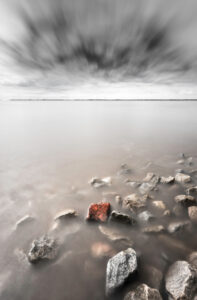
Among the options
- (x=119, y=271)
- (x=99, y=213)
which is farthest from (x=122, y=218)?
(x=119, y=271)

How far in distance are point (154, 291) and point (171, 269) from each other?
644 mm

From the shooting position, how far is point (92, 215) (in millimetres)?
4297

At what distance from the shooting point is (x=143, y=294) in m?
A: 2.41

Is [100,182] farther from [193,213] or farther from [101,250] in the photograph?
[193,213]

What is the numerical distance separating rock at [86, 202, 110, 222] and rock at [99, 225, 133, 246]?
0.26 m

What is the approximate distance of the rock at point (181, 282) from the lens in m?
2.35

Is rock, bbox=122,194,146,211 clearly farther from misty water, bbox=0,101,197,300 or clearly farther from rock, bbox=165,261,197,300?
rock, bbox=165,261,197,300

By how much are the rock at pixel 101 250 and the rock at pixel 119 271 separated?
0.52 meters

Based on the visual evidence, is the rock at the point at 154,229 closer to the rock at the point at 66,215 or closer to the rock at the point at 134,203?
the rock at the point at 134,203

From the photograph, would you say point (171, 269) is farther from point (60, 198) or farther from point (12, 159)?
point (12, 159)

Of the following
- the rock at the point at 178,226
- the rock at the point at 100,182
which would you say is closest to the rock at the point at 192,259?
the rock at the point at 178,226

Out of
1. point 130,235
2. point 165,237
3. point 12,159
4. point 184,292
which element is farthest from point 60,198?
point 12,159

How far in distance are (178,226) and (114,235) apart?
1720mm

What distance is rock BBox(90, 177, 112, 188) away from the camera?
6.27m
